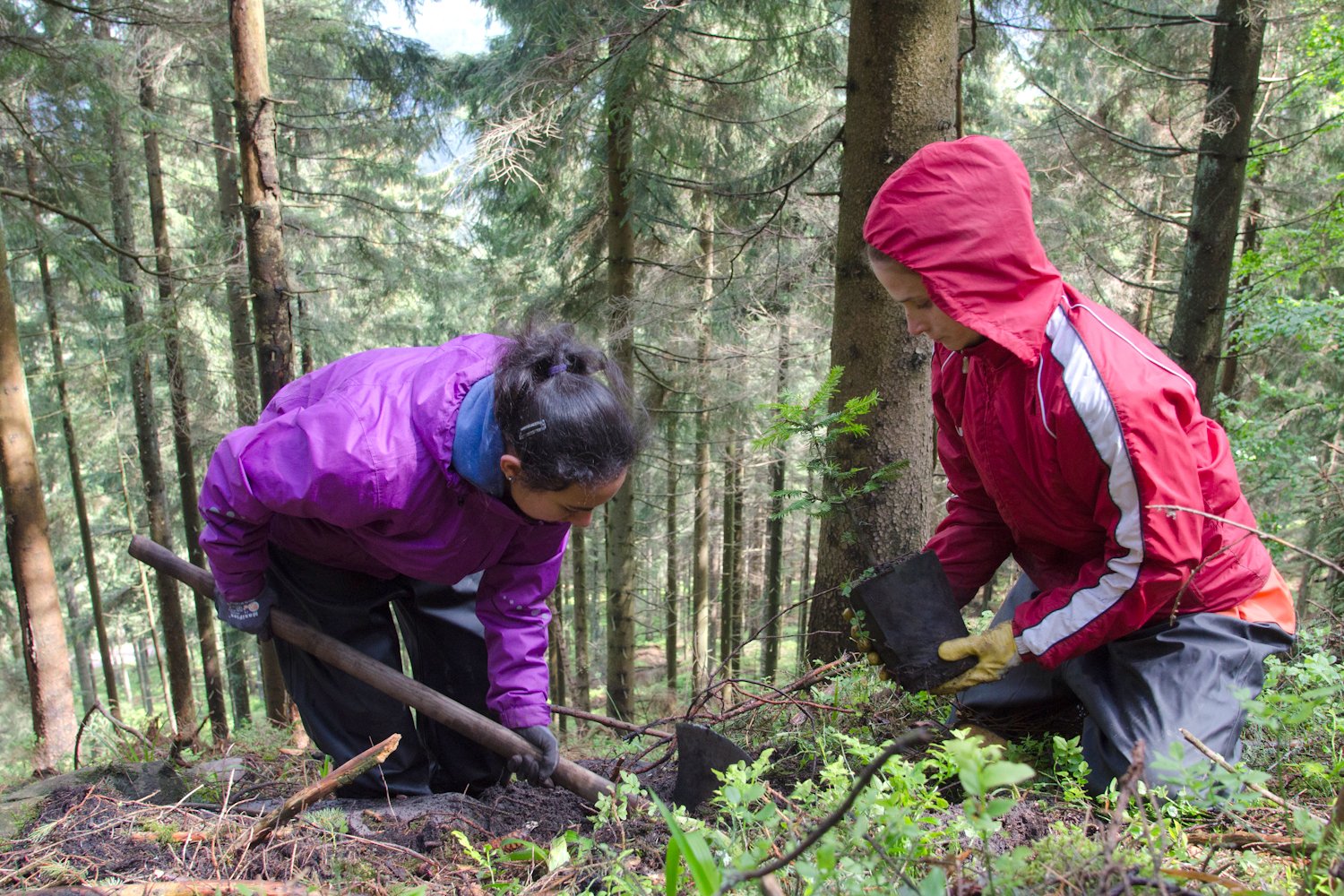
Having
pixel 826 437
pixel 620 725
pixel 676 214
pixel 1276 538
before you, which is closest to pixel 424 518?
pixel 620 725

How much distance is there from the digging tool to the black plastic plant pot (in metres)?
0.59

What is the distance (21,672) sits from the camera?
18.0 metres

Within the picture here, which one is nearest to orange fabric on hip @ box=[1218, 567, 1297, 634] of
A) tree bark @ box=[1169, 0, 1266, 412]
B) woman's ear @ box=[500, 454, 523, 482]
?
woman's ear @ box=[500, 454, 523, 482]

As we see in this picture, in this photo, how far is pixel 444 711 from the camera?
9.11 feet

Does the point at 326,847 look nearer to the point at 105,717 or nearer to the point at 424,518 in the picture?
the point at 424,518

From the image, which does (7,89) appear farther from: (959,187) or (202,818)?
(959,187)

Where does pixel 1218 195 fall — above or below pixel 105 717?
above

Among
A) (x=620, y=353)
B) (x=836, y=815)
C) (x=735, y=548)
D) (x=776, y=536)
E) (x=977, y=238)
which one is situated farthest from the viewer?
(x=735, y=548)

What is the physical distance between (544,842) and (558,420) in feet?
4.21

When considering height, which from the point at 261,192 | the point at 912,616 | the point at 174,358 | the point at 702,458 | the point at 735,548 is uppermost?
the point at 261,192

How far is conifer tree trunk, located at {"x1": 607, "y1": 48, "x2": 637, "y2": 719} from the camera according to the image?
7.80 m

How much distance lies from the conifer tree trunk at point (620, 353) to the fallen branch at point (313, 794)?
16.2 ft

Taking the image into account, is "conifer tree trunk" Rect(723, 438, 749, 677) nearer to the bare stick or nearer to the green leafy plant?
the green leafy plant

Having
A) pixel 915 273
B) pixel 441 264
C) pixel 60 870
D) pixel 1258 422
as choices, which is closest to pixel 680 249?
pixel 441 264
